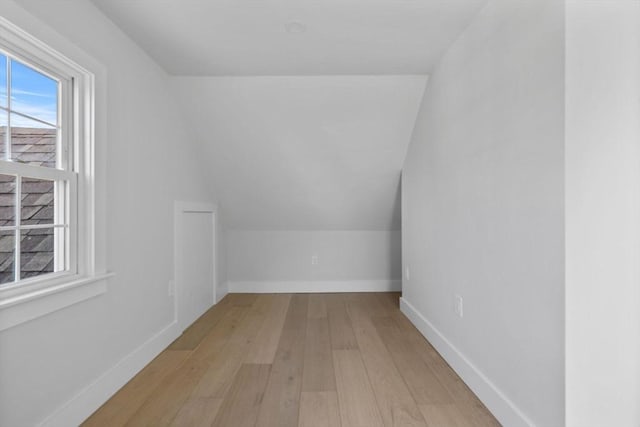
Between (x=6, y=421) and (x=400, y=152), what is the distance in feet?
9.88

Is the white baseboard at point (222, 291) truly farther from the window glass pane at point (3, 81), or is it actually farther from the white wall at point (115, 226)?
the window glass pane at point (3, 81)

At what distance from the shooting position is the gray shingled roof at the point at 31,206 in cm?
133

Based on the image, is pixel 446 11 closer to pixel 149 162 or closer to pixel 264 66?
pixel 264 66

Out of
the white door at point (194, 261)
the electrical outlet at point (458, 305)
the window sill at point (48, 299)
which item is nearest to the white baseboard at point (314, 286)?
the white door at point (194, 261)

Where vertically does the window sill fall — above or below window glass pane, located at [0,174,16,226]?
below

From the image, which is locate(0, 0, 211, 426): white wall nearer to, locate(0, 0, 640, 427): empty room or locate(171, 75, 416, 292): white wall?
locate(0, 0, 640, 427): empty room

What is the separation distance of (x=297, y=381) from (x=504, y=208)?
4.60 feet

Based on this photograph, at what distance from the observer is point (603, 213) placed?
43.9 inches

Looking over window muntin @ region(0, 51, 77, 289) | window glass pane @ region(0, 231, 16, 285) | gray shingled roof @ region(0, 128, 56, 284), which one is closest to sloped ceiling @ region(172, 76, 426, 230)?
window muntin @ region(0, 51, 77, 289)

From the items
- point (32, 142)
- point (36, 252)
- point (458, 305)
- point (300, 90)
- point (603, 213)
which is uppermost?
point (300, 90)

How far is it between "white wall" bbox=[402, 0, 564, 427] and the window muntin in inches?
79.0

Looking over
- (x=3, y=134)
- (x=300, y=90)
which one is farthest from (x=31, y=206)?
(x=300, y=90)

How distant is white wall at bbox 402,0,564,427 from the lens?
4.05 feet

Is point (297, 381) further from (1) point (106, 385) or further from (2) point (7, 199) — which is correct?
(2) point (7, 199)
